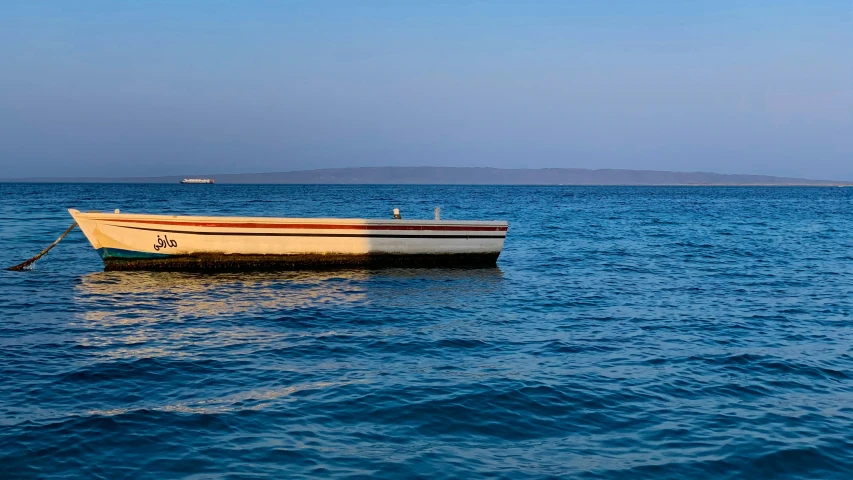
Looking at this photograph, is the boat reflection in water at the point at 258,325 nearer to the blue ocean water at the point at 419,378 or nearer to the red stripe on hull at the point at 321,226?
the blue ocean water at the point at 419,378

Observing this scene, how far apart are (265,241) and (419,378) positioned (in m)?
12.0

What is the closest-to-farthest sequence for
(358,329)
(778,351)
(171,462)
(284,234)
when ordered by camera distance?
(171,462) → (778,351) → (358,329) → (284,234)

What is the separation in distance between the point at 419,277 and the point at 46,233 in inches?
803

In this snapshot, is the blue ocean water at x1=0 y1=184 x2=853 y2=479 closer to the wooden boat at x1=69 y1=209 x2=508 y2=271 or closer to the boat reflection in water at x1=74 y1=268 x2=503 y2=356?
the boat reflection in water at x1=74 y1=268 x2=503 y2=356

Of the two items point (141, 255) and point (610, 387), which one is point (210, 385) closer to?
point (610, 387)

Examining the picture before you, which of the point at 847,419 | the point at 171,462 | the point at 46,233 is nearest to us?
the point at 171,462

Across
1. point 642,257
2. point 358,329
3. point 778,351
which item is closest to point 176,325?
point 358,329

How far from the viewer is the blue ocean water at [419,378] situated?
266 inches

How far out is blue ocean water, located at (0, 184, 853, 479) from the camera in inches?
266

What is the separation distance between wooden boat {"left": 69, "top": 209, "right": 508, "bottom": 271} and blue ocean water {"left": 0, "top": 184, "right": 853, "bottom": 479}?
3.77 feet

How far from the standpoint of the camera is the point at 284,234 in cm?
2048

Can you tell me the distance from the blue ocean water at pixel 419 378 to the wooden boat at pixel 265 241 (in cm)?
115

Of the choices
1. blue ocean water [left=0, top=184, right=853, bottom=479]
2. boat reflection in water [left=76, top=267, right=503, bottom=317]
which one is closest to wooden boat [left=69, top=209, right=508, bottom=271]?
boat reflection in water [left=76, top=267, right=503, bottom=317]

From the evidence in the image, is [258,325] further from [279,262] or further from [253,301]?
[279,262]
